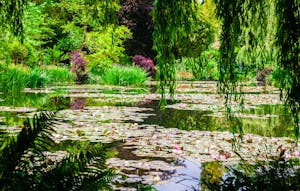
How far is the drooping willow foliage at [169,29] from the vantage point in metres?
2.28

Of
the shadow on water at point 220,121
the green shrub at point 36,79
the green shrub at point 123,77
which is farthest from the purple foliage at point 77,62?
the shadow on water at point 220,121

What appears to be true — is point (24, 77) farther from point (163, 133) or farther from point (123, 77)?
point (163, 133)

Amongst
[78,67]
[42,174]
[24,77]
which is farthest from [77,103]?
[42,174]

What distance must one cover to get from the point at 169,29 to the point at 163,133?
382 centimetres

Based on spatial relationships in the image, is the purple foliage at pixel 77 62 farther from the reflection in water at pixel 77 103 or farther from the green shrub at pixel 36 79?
the reflection in water at pixel 77 103

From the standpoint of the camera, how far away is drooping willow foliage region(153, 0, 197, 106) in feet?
7.49

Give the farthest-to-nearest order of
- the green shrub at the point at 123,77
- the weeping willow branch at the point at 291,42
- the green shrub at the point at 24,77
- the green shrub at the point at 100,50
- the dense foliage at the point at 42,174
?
the green shrub at the point at 100,50, the green shrub at the point at 123,77, the green shrub at the point at 24,77, the weeping willow branch at the point at 291,42, the dense foliage at the point at 42,174

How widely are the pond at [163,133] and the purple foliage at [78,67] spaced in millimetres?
5550

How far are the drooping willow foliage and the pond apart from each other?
18.7 inches

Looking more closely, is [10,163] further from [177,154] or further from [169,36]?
[177,154]

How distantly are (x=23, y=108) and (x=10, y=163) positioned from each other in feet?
21.1

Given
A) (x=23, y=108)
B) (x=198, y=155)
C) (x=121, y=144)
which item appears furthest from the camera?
(x=23, y=108)

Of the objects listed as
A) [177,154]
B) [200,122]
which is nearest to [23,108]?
[200,122]

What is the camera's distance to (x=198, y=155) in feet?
15.4
